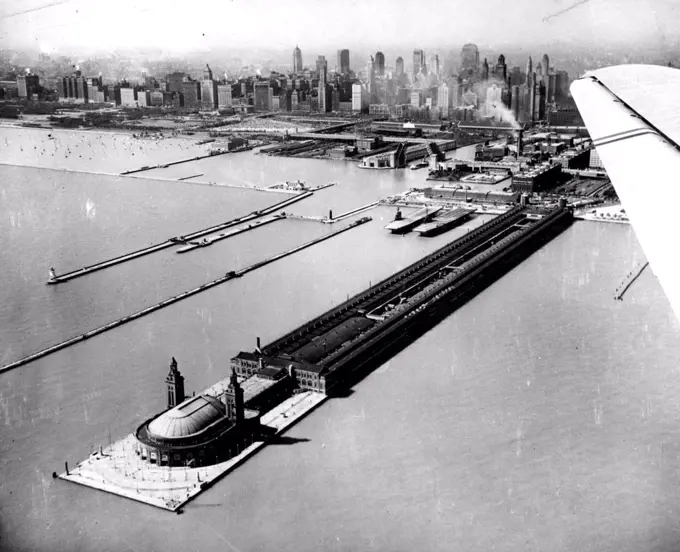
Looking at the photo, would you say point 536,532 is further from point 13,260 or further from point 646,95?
point 13,260

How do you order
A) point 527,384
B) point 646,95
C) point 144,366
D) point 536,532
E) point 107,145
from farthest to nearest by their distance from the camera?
point 107,145, point 144,366, point 527,384, point 536,532, point 646,95

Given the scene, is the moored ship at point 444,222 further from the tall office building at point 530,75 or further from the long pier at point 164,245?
the tall office building at point 530,75

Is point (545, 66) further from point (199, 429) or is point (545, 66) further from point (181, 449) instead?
point (181, 449)

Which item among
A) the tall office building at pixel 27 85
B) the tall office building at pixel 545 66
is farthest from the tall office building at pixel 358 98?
the tall office building at pixel 27 85

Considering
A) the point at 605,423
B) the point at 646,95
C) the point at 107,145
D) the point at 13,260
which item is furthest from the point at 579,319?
the point at 107,145

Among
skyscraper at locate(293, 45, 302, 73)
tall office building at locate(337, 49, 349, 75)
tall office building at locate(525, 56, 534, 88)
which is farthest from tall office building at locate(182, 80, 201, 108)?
tall office building at locate(525, 56, 534, 88)

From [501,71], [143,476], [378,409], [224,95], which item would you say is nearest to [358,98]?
[224,95]
